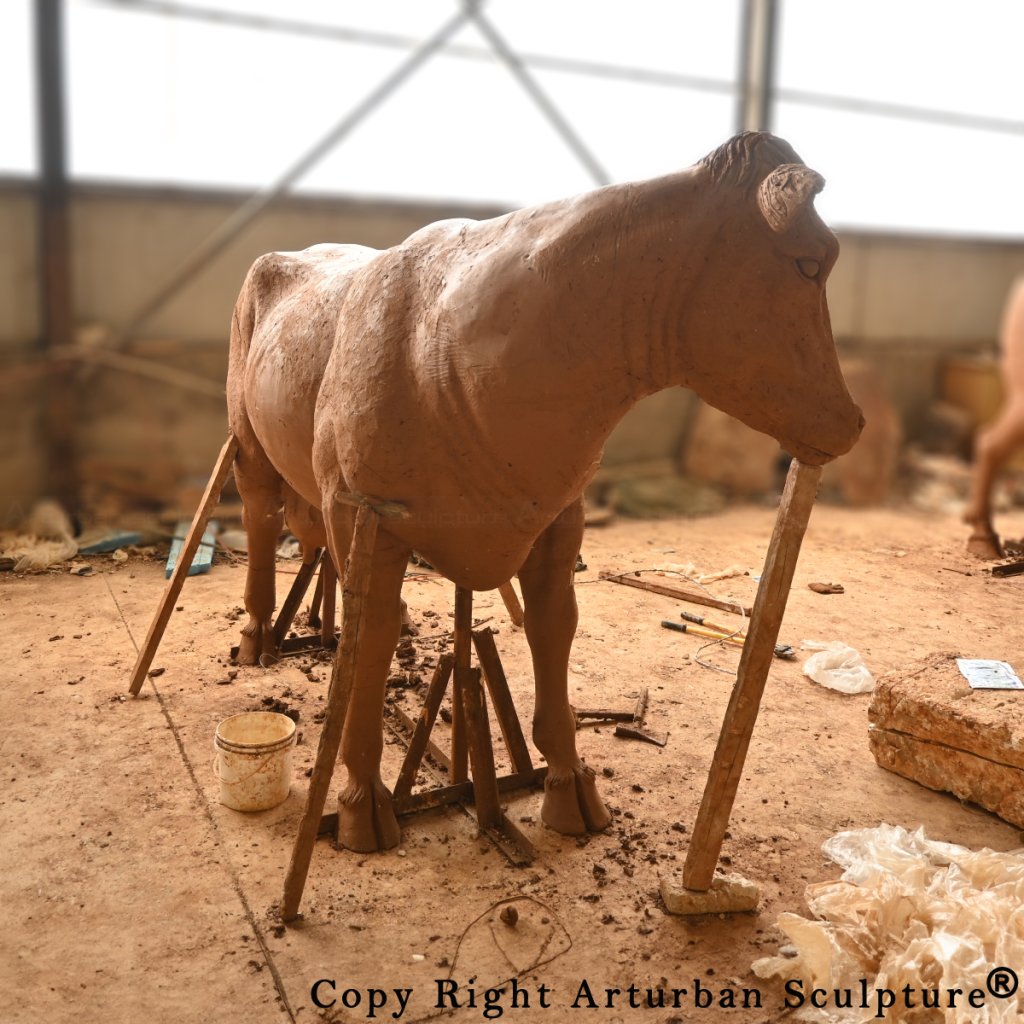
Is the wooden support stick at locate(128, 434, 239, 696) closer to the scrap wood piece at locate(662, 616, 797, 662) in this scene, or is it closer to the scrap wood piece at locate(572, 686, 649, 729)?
the scrap wood piece at locate(572, 686, 649, 729)

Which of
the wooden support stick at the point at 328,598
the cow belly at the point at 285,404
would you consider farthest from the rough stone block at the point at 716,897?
the wooden support stick at the point at 328,598

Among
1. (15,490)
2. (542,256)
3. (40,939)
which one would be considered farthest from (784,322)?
(15,490)

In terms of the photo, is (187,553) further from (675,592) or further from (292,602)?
(675,592)

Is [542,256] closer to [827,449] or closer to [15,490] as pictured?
[827,449]

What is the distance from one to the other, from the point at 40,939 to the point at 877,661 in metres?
3.76

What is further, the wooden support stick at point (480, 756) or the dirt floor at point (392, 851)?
the wooden support stick at point (480, 756)

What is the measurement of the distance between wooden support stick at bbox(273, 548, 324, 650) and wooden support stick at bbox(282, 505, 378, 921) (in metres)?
1.88

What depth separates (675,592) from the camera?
543 cm

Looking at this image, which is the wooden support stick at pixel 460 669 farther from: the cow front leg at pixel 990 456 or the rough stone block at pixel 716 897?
the cow front leg at pixel 990 456

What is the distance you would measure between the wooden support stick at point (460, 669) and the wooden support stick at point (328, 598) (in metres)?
1.43

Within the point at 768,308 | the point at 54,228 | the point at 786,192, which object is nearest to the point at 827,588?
the point at 768,308

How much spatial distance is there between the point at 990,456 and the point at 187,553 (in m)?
3.48

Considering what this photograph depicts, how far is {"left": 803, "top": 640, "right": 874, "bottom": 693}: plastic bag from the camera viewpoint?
13.6ft

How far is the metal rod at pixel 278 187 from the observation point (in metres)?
6.65
